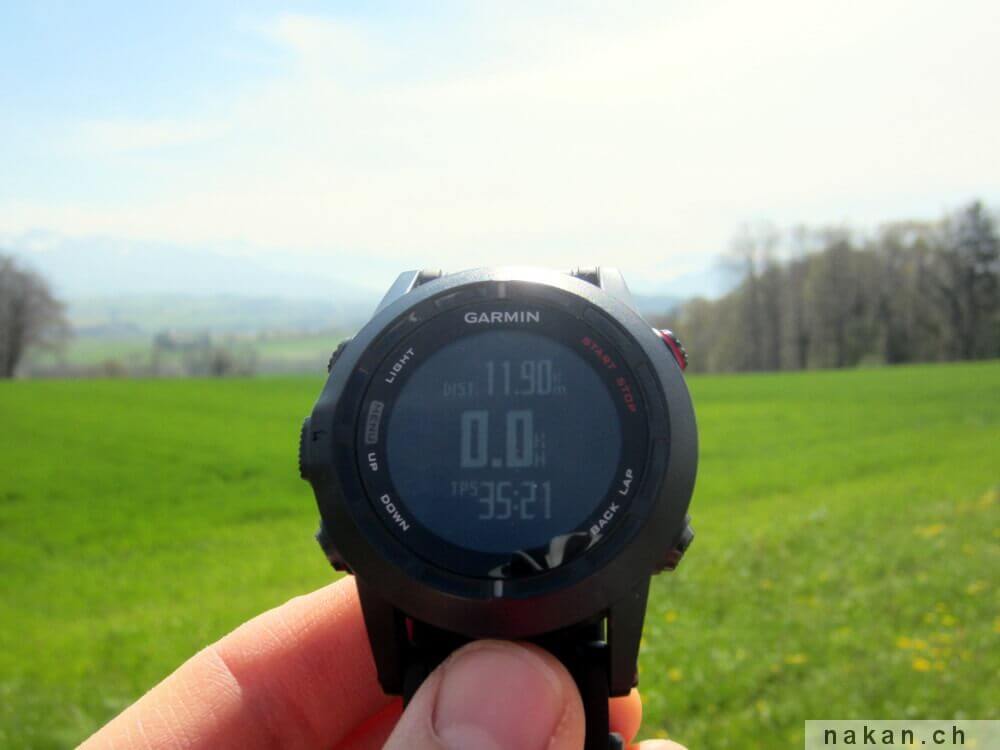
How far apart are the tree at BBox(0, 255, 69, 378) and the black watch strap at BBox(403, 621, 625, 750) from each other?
5501 cm

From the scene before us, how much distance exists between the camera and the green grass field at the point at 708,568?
19.9 feet

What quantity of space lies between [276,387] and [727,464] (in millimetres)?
22874

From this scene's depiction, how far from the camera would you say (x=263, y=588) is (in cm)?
1096

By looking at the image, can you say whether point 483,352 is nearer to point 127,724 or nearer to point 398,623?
point 398,623

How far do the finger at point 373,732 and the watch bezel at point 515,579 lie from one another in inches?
A: 36.6

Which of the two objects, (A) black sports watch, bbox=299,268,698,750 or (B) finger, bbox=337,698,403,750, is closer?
(A) black sports watch, bbox=299,268,698,750

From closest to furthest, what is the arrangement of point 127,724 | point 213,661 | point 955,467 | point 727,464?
1. point 127,724
2. point 213,661
3. point 955,467
4. point 727,464

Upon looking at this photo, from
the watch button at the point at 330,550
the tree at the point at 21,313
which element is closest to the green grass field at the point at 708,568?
the watch button at the point at 330,550

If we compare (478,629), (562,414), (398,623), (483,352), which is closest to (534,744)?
(478,629)

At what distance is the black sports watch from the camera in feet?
6.89

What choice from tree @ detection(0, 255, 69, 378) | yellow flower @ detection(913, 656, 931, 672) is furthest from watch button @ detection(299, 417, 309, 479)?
tree @ detection(0, 255, 69, 378)

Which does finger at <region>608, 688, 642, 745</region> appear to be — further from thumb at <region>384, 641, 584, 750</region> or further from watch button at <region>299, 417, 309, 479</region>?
watch button at <region>299, 417, 309, 479</region>

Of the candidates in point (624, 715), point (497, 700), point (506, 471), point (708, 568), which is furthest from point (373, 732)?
point (708, 568)

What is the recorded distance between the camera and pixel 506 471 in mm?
2156
